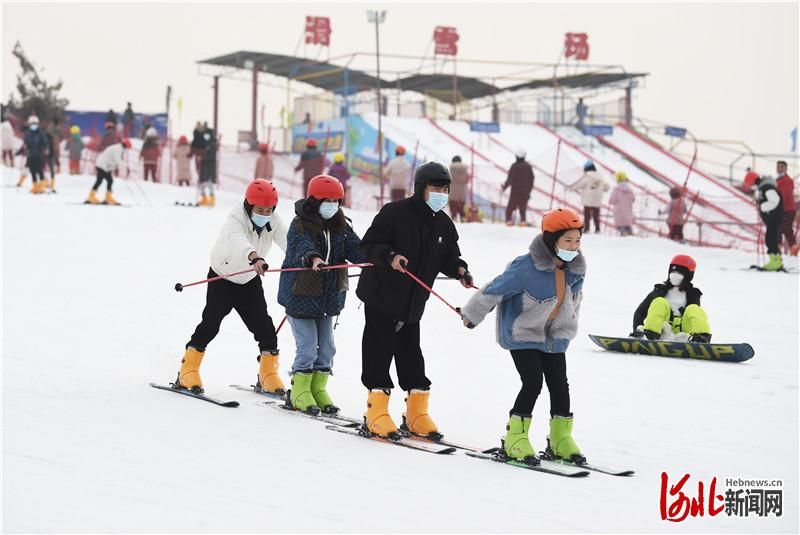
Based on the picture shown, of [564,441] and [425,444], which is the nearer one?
[564,441]

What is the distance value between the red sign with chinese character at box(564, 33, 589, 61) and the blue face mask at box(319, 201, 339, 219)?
41.4 meters

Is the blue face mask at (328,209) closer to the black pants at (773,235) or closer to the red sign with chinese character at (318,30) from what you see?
the black pants at (773,235)

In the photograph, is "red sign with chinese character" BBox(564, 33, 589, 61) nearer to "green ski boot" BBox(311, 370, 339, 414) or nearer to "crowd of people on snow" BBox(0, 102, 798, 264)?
"crowd of people on snow" BBox(0, 102, 798, 264)

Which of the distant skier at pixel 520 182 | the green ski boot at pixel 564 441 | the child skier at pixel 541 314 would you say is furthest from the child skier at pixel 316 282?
the distant skier at pixel 520 182

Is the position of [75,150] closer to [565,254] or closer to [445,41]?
[445,41]

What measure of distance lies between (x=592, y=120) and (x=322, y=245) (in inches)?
1637

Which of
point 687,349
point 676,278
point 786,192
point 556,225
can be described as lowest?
point 687,349

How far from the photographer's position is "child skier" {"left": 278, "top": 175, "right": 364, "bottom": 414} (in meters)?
7.50

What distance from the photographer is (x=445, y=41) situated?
46.3 meters

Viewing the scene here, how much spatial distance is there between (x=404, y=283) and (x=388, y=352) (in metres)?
0.42

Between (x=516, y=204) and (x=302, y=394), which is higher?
(x=516, y=204)

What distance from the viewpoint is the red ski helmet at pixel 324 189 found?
7.45m

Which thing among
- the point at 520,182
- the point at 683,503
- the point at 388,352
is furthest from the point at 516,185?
the point at 683,503

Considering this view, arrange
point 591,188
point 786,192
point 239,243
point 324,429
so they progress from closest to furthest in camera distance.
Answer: point 324,429, point 239,243, point 786,192, point 591,188
